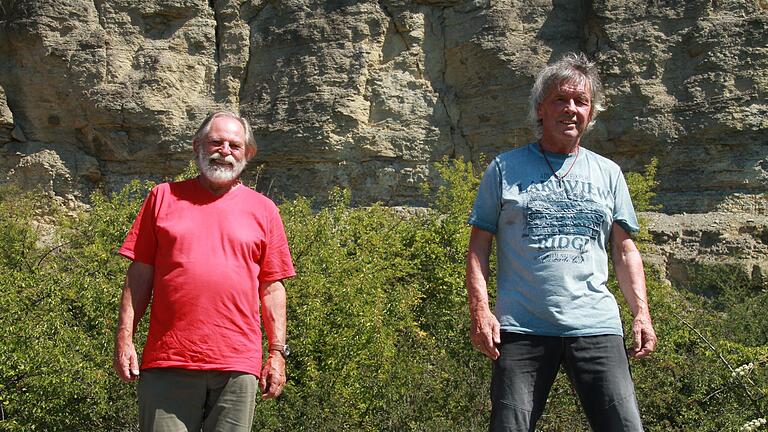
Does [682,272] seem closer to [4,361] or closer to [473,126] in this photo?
[473,126]

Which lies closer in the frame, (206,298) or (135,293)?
(206,298)

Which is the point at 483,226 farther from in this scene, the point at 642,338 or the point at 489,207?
the point at 642,338

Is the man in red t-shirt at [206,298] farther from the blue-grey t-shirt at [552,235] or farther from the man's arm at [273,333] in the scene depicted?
the blue-grey t-shirt at [552,235]

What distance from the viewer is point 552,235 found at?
3734 mm

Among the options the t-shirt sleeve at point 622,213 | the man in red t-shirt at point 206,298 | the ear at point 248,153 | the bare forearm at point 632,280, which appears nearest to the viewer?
the man in red t-shirt at point 206,298

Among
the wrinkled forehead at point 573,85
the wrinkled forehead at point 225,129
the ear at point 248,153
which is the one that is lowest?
the ear at point 248,153

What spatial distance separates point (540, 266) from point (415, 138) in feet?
64.9

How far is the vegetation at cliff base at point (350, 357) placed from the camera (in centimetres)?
820

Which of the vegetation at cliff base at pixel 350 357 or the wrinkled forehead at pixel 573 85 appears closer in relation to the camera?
the wrinkled forehead at pixel 573 85

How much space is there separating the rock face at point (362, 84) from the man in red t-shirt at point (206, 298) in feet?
62.2

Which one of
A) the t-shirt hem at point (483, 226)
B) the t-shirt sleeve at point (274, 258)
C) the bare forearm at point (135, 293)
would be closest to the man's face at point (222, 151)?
the t-shirt sleeve at point (274, 258)

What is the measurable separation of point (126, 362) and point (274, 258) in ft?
2.54

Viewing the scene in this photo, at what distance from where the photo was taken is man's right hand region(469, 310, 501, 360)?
11.9 feet

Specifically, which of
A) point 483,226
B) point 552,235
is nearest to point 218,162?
point 483,226
